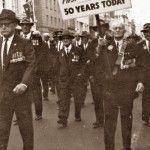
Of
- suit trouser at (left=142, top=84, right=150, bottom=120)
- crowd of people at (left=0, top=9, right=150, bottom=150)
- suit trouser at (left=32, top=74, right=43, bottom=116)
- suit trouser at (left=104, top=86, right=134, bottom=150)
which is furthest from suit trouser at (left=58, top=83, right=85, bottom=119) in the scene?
suit trouser at (left=104, top=86, right=134, bottom=150)

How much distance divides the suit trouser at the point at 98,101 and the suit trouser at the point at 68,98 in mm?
460

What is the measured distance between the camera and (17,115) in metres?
6.35

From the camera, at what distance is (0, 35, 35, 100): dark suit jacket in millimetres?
6195

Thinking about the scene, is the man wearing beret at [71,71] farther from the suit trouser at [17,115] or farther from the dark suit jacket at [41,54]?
the suit trouser at [17,115]

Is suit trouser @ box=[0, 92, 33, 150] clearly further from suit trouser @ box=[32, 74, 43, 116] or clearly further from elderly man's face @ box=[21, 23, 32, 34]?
elderly man's face @ box=[21, 23, 32, 34]

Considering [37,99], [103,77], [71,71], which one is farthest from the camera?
[37,99]

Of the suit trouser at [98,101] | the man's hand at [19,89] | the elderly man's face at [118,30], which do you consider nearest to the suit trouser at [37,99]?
the suit trouser at [98,101]

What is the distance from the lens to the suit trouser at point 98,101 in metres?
10.3

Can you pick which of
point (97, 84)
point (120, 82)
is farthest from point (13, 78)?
point (97, 84)

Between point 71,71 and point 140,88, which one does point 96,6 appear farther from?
point 71,71

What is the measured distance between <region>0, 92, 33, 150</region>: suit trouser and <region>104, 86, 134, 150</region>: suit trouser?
1.25m

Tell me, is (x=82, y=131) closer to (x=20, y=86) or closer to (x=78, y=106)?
(x=78, y=106)

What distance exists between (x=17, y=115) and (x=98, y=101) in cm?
430

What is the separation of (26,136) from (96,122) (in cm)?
390
